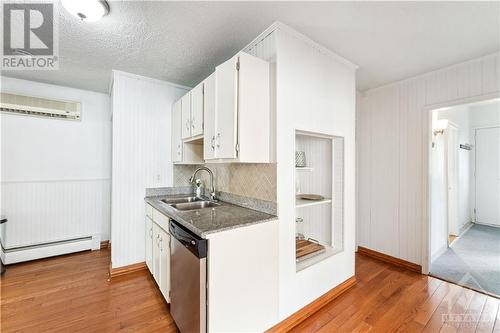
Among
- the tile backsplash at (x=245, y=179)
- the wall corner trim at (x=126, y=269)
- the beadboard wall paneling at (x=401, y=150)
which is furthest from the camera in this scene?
the wall corner trim at (x=126, y=269)

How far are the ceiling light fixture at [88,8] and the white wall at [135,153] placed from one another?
1.14 meters

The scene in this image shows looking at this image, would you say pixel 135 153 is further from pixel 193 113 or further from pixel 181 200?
pixel 193 113

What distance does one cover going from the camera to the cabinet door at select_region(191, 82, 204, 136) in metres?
2.15

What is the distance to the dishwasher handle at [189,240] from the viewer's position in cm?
135

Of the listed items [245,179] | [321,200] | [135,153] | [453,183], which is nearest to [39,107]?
[135,153]

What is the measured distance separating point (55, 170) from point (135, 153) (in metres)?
1.50

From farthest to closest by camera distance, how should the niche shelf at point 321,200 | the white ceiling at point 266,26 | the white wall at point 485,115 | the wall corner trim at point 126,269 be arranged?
1. the white wall at point 485,115
2. the wall corner trim at point 126,269
3. the niche shelf at point 321,200
4. the white ceiling at point 266,26

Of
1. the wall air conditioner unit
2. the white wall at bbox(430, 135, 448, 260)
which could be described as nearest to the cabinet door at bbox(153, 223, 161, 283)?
the wall air conditioner unit

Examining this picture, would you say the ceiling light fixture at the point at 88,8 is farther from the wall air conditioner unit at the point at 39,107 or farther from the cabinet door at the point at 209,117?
the wall air conditioner unit at the point at 39,107

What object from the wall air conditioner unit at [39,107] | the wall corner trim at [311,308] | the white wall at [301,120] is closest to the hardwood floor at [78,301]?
the wall corner trim at [311,308]

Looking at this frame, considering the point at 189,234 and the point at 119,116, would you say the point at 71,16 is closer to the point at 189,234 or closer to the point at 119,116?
the point at 119,116

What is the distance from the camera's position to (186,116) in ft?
8.28

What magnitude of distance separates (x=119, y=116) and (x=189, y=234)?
1.96 m

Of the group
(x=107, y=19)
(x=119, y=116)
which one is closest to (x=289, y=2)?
(x=107, y=19)
